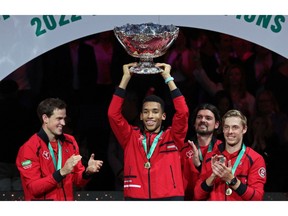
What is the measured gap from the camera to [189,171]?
9.33 m

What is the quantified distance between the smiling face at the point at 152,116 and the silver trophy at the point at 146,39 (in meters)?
0.29

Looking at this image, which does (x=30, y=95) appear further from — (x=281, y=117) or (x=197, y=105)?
(x=281, y=117)

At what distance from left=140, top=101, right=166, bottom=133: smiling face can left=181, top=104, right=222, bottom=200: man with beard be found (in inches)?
12.8

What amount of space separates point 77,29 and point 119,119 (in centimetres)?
113

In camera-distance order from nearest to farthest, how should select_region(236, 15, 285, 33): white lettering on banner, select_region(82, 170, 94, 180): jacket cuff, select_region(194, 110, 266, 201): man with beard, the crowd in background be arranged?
select_region(194, 110, 266, 201): man with beard → select_region(82, 170, 94, 180): jacket cuff → select_region(236, 15, 285, 33): white lettering on banner → the crowd in background

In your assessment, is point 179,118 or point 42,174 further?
point 42,174

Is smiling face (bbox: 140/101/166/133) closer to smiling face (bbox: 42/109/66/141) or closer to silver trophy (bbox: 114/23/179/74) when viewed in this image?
silver trophy (bbox: 114/23/179/74)

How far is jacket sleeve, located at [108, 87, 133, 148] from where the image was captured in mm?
9023

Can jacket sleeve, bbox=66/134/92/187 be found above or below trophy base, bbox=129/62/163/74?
below

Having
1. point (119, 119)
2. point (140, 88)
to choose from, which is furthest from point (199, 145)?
point (140, 88)

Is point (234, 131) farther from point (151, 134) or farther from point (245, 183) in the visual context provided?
point (151, 134)

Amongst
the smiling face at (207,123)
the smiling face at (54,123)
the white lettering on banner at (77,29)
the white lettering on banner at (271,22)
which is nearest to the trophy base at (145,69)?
the smiling face at (207,123)

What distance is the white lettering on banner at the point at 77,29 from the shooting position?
9.77 metres

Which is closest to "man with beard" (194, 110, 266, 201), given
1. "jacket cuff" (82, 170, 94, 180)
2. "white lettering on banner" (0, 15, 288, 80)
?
"jacket cuff" (82, 170, 94, 180)
